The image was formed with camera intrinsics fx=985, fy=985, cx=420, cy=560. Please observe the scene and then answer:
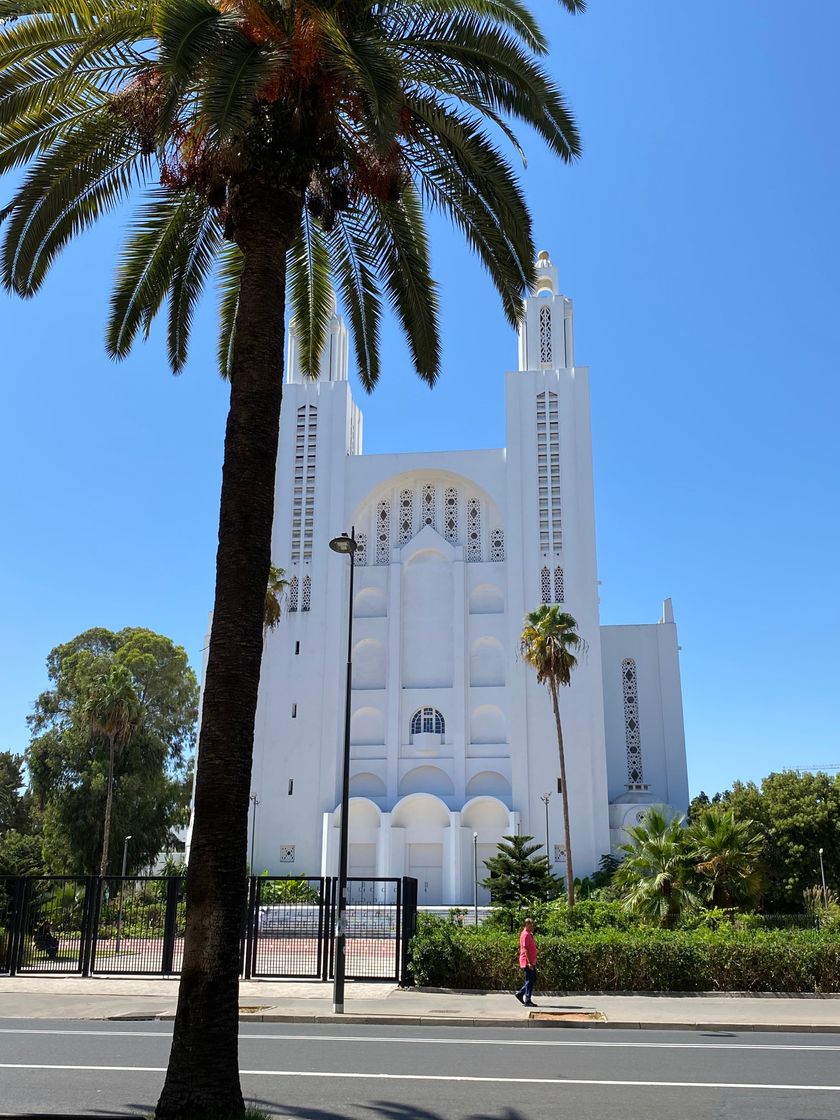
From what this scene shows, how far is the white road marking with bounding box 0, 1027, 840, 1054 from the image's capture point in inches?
472

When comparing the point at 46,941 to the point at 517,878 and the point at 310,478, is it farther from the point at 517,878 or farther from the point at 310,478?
the point at 310,478

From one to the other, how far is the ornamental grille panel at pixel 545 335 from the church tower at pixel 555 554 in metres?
0.06

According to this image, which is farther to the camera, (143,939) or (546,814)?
(546,814)

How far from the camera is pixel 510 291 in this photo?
38.0ft

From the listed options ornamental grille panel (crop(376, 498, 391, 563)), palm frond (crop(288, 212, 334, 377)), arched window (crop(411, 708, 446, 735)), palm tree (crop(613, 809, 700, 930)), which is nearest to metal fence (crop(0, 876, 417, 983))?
palm tree (crop(613, 809, 700, 930))

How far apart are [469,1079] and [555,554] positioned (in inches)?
1650

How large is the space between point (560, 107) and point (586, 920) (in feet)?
61.1

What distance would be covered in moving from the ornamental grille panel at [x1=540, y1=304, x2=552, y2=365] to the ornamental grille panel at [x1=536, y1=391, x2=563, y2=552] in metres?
3.29

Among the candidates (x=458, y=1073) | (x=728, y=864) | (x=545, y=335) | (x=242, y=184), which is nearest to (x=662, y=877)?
(x=728, y=864)

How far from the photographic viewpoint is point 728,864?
21.2 metres

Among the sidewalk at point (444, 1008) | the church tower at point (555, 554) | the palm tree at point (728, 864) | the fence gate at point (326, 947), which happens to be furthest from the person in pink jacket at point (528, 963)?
the church tower at point (555, 554)

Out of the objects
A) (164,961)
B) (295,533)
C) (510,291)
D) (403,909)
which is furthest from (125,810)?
(510,291)

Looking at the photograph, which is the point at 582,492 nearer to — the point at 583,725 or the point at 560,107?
the point at 583,725

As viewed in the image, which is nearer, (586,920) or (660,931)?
(660,931)
